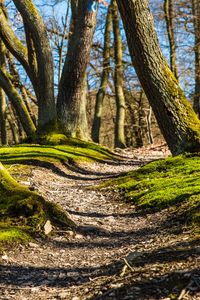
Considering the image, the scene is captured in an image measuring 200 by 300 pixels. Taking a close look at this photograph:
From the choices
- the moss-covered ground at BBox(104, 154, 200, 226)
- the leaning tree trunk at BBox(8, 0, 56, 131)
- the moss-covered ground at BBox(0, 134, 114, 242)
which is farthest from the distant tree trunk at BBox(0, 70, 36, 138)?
the moss-covered ground at BBox(0, 134, 114, 242)

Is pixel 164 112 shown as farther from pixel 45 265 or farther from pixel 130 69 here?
pixel 130 69

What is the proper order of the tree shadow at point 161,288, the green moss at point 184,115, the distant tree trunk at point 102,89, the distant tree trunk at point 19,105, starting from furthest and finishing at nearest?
1. the distant tree trunk at point 102,89
2. the distant tree trunk at point 19,105
3. the green moss at point 184,115
4. the tree shadow at point 161,288

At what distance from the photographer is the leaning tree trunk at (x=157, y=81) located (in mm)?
7926

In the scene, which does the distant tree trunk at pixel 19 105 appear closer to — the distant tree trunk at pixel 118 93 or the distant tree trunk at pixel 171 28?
the distant tree trunk at pixel 118 93

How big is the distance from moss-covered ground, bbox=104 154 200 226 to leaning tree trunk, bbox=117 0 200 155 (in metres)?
0.44

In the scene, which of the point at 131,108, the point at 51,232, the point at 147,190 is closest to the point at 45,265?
the point at 51,232

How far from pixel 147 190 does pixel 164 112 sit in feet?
5.75

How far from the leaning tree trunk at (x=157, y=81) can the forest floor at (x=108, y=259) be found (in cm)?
209

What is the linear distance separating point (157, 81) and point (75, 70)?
6.02m

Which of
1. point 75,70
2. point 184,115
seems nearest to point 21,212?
point 184,115

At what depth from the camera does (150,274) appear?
3389mm

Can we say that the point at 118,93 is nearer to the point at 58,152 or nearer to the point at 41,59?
the point at 41,59

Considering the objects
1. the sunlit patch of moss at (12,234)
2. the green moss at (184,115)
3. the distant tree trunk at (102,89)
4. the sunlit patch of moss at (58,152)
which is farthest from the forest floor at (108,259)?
the distant tree trunk at (102,89)

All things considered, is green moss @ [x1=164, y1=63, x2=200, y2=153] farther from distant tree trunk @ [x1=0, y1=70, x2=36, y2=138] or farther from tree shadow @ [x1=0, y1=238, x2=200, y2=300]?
distant tree trunk @ [x1=0, y1=70, x2=36, y2=138]
